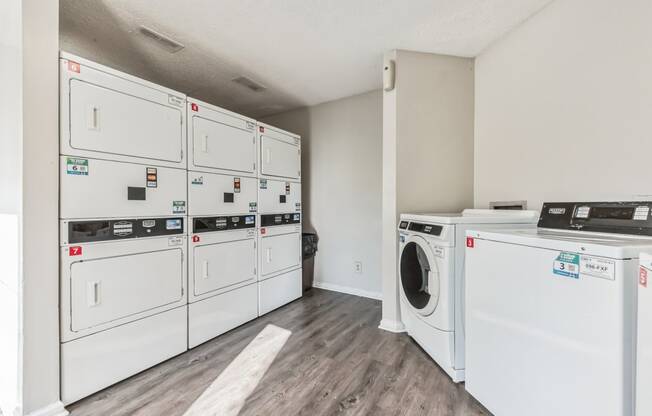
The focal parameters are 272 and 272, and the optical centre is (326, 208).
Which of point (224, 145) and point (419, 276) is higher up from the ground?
point (224, 145)

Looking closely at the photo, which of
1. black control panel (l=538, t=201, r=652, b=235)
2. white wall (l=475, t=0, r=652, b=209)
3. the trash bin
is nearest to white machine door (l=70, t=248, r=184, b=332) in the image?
the trash bin

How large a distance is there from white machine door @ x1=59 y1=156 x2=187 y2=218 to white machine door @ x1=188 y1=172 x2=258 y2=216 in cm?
9

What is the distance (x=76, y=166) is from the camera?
4.92 ft

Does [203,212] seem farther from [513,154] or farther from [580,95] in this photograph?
[580,95]

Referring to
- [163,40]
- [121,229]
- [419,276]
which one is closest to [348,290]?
[419,276]

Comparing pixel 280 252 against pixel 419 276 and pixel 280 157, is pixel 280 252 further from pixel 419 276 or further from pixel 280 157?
pixel 419 276

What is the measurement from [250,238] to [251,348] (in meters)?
0.95

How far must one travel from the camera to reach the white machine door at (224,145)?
2.15 m

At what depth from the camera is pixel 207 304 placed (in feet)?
7.20

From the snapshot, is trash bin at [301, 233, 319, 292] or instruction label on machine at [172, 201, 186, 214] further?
trash bin at [301, 233, 319, 292]

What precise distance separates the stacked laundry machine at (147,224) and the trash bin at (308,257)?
2.57 feet

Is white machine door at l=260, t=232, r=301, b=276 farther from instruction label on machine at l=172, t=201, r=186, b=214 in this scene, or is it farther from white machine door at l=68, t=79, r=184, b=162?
white machine door at l=68, t=79, r=184, b=162

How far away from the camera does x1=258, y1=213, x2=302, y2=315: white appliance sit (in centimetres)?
273

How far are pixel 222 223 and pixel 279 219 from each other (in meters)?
0.74
